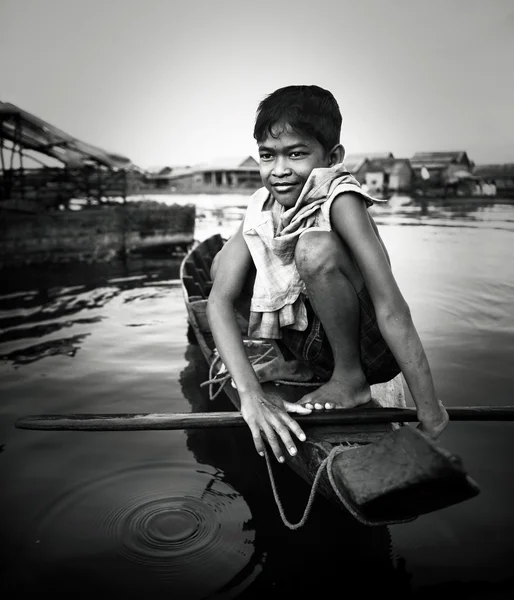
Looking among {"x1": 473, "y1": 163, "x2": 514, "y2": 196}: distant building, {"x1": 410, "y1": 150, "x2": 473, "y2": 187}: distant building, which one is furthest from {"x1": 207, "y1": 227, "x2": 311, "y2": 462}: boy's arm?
{"x1": 410, "y1": 150, "x2": 473, "y2": 187}: distant building

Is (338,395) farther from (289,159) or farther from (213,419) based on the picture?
(289,159)

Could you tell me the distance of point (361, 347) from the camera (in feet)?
4.91

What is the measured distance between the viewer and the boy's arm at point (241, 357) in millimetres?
1322

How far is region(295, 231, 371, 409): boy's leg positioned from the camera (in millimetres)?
1380

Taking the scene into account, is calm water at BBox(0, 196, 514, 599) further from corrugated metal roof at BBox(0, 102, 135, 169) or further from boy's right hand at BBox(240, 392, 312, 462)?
corrugated metal roof at BBox(0, 102, 135, 169)

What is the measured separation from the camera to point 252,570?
1465 millimetres

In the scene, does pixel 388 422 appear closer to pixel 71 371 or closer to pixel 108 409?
pixel 108 409

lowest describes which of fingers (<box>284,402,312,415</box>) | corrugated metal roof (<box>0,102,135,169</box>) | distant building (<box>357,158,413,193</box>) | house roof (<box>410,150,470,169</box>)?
fingers (<box>284,402,312,415</box>)

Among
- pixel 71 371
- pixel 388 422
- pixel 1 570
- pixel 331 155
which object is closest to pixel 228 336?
pixel 388 422

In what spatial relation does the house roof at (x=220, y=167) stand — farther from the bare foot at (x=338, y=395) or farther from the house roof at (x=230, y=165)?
the bare foot at (x=338, y=395)

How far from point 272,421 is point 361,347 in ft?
1.21

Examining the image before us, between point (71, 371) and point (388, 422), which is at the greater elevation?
point (388, 422)

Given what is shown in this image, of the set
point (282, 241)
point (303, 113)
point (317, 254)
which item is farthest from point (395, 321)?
point (303, 113)

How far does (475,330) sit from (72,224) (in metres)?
6.34
